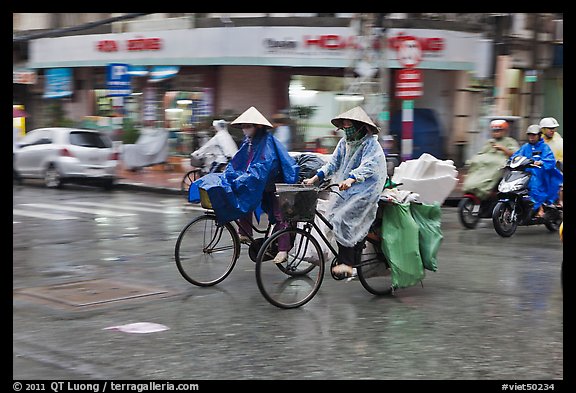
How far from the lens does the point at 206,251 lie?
26.5ft

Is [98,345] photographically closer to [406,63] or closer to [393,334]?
[393,334]

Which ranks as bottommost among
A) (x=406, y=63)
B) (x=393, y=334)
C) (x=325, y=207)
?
(x=393, y=334)

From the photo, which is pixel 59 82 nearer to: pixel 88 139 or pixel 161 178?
pixel 161 178

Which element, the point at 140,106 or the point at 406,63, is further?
the point at 140,106

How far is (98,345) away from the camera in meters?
5.94

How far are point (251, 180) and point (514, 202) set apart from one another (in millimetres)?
5993

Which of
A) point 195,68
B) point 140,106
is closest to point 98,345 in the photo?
point 195,68

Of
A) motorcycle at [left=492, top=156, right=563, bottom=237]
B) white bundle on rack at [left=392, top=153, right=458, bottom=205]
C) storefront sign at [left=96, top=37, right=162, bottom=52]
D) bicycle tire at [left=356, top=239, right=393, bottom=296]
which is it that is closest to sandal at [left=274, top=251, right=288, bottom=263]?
bicycle tire at [left=356, top=239, right=393, bottom=296]

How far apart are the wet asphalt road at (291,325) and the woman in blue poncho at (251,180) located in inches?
30.1

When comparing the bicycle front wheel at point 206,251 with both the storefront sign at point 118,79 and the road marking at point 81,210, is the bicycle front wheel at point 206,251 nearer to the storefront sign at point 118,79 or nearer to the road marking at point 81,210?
the road marking at point 81,210

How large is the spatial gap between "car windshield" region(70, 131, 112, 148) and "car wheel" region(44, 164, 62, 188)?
0.83m

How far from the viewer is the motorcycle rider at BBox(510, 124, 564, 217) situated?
40.0 feet

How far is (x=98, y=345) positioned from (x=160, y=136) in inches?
714
